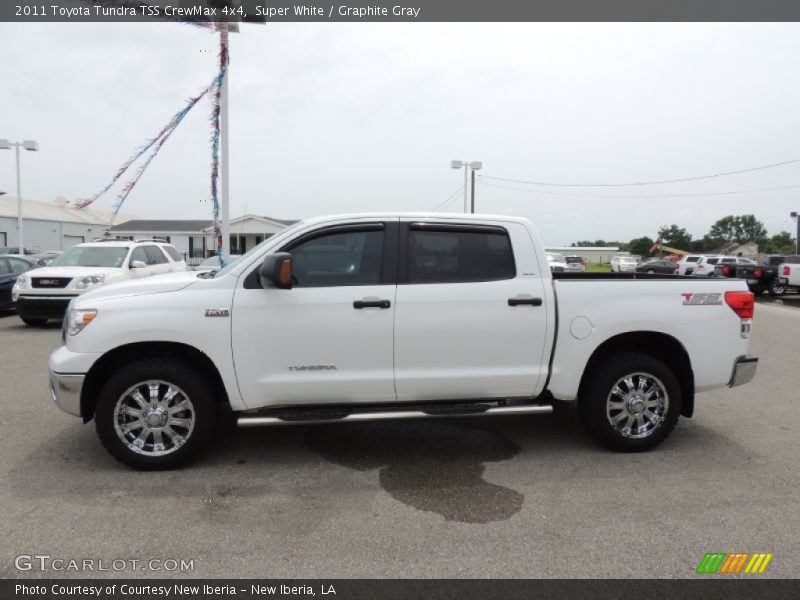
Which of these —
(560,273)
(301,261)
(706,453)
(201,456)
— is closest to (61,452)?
(201,456)

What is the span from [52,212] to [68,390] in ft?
219

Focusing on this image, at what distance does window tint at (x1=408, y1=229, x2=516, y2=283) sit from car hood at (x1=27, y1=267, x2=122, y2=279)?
9300 millimetres

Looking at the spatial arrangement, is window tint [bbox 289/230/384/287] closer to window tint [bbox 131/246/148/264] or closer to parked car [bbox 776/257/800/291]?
window tint [bbox 131/246/148/264]

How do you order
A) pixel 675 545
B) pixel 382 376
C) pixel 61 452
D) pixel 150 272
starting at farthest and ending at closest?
pixel 150 272
pixel 61 452
pixel 382 376
pixel 675 545

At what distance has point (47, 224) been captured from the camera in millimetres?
56250

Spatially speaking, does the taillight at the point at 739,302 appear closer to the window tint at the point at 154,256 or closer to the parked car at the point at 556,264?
the parked car at the point at 556,264

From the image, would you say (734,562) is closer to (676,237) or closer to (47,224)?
(47,224)

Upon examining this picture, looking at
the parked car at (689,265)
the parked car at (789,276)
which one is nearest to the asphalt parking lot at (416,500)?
the parked car at (789,276)

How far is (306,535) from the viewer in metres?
3.30

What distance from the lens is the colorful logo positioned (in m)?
2.97

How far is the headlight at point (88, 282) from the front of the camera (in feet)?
36.3

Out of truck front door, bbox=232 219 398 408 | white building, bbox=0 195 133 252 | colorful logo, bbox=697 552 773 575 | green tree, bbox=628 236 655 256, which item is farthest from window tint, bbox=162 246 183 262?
green tree, bbox=628 236 655 256

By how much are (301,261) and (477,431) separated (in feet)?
7.52
